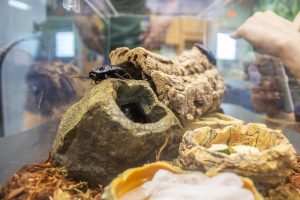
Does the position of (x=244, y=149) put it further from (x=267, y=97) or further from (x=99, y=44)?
(x=99, y=44)

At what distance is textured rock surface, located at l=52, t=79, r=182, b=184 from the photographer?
1.74 metres

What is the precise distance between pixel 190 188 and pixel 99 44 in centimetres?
332

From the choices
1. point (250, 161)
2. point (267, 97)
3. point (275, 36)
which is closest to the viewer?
point (250, 161)

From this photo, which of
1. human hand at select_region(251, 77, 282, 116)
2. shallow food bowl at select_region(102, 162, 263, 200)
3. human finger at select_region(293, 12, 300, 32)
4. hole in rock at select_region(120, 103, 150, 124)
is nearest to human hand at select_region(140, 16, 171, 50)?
human hand at select_region(251, 77, 282, 116)

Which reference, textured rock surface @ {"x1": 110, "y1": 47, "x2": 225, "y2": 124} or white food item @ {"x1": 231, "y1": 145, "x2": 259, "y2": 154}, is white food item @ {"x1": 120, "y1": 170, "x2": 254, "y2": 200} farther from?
textured rock surface @ {"x1": 110, "y1": 47, "x2": 225, "y2": 124}

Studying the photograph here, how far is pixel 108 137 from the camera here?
175 centimetres

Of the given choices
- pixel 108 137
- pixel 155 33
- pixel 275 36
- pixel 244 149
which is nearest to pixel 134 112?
pixel 108 137

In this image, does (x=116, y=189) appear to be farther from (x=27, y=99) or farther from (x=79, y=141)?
(x=27, y=99)

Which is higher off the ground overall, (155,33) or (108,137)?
(155,33)

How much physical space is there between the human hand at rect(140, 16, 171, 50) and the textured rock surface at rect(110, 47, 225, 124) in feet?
2.77

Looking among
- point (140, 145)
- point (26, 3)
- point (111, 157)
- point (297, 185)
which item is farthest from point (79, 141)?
point (26, 3)

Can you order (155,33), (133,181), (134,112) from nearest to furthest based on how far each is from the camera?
(133,181) → (134,112) → (155,33)

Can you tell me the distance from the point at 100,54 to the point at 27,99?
147 cm

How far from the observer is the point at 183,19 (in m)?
3.95
